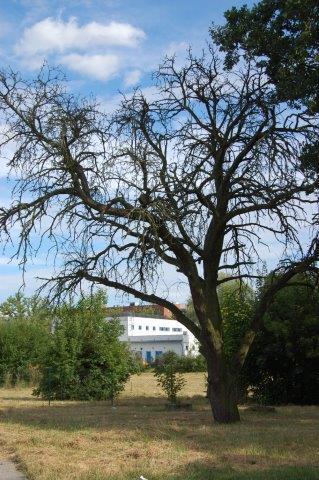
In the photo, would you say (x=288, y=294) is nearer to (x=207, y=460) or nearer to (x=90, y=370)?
(x=90, y=370)

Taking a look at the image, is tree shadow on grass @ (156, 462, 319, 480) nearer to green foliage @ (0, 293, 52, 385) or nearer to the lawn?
the lawn

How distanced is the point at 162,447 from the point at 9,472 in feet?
8.49

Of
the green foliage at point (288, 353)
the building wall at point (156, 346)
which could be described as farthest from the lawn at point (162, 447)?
the building wall at point (156, 346)

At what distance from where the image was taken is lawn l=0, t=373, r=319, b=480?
832 centimetres

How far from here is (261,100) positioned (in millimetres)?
14383

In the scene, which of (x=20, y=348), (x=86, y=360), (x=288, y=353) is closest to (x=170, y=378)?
(x=288, y=353)

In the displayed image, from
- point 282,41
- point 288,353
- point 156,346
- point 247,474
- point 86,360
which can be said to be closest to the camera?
point 247,474

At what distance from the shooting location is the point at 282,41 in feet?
41.6

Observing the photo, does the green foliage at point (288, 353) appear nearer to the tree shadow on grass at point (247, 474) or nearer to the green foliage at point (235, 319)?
the green foliage at point (235, 319)

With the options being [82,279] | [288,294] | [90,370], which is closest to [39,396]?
[90,370]

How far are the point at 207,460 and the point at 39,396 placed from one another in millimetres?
17945

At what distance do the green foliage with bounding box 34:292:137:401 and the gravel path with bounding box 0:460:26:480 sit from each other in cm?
1418

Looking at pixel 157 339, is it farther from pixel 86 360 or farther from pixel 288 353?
pixel 288 353

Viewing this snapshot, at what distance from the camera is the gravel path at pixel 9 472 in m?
8.36
